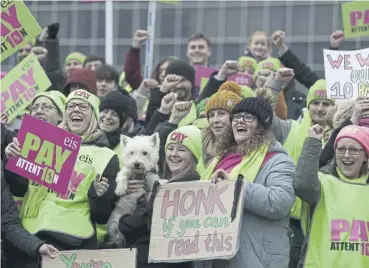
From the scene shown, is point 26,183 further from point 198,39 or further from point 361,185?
point 198,39

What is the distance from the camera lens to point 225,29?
3988 centimetres

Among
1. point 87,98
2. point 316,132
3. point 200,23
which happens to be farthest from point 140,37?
point 200,23

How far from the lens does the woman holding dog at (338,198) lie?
9.86 meters

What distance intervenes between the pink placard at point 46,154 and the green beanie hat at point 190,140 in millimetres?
737

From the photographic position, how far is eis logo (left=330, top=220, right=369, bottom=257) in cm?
991

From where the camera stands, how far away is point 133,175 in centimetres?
1086

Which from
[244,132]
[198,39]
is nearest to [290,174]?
[244,132]

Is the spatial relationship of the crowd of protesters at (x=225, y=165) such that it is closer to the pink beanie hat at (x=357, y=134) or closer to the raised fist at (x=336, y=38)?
the pink beanie hat at (x=357, y=134)

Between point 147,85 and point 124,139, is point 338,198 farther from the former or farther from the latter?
point 147,85

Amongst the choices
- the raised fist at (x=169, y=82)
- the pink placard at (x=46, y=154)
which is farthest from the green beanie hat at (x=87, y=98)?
the raised fist at (x=169, y=82)

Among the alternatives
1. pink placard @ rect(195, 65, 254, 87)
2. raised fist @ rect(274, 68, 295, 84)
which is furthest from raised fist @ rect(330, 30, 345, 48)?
raised fist @ rect(274, 68, 295, 84)

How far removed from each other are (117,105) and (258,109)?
210cm

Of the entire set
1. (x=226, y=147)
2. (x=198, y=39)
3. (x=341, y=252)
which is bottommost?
(x=341, y=252)

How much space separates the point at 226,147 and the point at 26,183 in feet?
6.05
